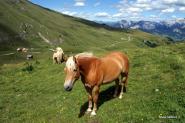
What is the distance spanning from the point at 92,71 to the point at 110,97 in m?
4.73

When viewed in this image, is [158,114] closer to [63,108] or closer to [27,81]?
[63,108]

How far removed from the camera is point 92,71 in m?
16.7

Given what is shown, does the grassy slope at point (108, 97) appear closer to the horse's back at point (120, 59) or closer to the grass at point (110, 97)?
the grass at point (110, 97)

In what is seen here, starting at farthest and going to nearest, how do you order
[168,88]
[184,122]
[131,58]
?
1. [131,58]
2. [168,88]
3. [184,122]

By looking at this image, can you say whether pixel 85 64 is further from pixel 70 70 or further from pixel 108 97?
pixel 108 97

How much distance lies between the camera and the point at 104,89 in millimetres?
23078

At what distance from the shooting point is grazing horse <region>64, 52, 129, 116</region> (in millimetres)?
14766

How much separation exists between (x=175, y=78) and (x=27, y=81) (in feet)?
A: 50.8

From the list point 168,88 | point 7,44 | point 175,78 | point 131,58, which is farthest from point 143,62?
point 7,44

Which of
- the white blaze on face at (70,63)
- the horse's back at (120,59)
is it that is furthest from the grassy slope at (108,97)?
the white blaze on face at (70,63)

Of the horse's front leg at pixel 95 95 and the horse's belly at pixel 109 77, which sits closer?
the horse's front leg at pixel 95 95

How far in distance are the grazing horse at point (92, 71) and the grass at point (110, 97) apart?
1392mm

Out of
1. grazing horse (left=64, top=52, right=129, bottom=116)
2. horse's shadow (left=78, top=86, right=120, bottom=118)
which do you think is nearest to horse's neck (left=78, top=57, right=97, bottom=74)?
grazing horse (left=64, top=52, right=129, bottom=116)

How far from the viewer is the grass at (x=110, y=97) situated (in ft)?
57.0
